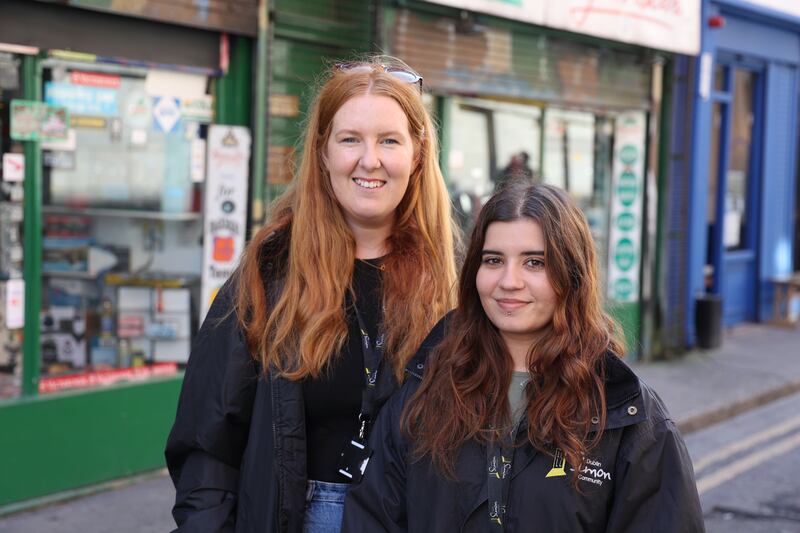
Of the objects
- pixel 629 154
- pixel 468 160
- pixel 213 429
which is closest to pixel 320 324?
pixel 213 429

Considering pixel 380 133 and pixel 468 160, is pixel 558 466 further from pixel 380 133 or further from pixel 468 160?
pixel 468 160

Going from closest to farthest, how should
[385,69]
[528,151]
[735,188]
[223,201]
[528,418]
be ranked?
[528,418], [385,69], [223,201], [528,151], [735,188]

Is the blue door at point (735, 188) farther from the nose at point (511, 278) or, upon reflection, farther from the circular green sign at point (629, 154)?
the nose at point (511, 278)

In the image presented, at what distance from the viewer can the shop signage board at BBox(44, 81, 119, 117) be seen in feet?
17.4

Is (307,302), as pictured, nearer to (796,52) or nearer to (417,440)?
(417,440)

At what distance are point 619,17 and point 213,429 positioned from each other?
7493 mm

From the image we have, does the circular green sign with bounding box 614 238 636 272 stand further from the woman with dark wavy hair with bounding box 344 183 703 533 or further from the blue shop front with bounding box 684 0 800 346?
the woman with dark wavy hair with bounding box 344 183 703 533

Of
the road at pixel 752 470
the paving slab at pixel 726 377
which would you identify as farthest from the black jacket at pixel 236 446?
the paving slab at pixel 726 377

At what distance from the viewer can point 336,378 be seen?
2.43m

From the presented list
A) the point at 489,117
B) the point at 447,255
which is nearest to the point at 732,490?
the point at 489,117

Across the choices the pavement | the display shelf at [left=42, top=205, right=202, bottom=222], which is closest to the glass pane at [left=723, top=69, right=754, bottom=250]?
the pavement

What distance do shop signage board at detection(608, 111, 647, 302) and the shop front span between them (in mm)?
10

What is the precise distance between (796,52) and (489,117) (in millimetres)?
6284

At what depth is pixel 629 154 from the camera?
9773 mm
